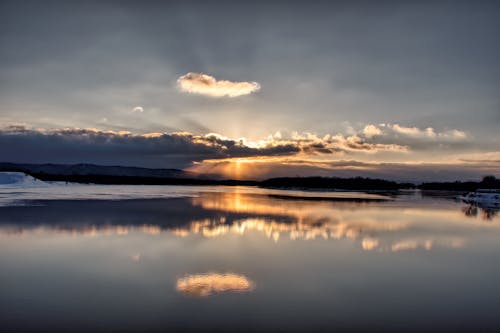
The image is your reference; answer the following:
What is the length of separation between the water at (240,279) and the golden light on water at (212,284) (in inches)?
0.8

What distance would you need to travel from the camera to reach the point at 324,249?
10898mm

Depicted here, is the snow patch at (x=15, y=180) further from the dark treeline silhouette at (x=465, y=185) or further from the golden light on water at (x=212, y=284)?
the dark treeline silhouette at (x=465, y=185)

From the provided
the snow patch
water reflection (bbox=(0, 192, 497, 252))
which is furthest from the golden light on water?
the snow patch

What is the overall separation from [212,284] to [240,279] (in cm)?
63

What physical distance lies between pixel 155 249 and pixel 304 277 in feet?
14.1

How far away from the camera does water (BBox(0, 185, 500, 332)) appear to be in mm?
5523

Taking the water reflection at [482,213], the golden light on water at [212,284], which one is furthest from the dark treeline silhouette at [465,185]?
the golden light on water at [212,284]

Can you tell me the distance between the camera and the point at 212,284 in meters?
7.23

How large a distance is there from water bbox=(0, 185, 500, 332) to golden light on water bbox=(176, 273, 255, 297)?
0.8 inches

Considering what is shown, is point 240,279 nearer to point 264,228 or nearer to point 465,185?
point 264,228

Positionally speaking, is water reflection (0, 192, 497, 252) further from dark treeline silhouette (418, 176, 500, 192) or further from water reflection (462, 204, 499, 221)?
dark treeline silhouette (418, 176, 500, 192)

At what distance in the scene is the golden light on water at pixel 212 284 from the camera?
6781 mm

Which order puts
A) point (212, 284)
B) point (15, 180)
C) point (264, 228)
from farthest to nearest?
point (15, 180), point (264, 228), point (212, 284)

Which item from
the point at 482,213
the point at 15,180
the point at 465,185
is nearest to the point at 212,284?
the point at 482,213
